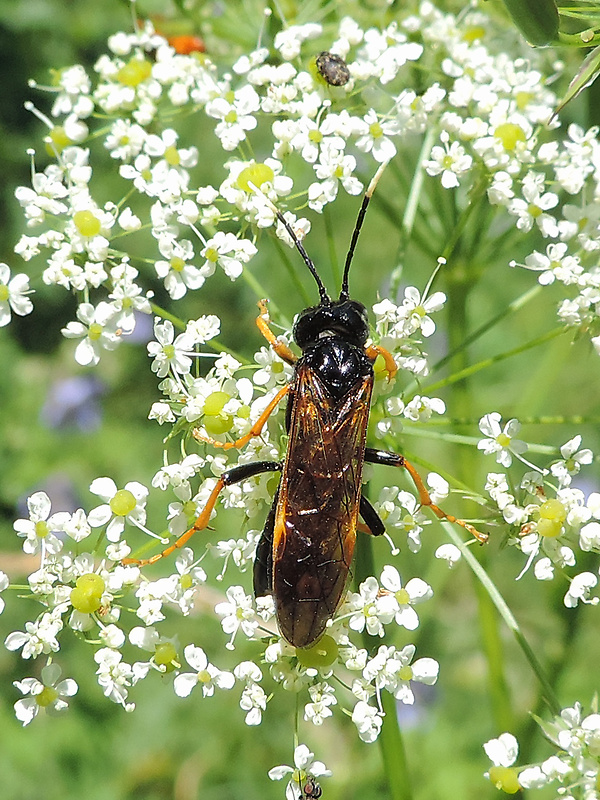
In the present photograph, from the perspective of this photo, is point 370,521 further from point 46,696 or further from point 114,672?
point 46,696

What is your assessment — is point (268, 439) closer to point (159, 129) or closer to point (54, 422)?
point (159, 129)

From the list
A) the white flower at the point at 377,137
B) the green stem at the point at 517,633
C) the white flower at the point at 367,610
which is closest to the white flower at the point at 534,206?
the white flower at the point at 377,137

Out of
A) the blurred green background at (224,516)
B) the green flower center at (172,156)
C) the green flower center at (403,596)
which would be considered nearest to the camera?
the green flower center at (403,596)

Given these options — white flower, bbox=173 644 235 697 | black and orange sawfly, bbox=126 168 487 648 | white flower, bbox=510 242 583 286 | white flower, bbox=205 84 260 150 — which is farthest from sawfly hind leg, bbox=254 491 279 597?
white flower, bbox=205 84 260 150

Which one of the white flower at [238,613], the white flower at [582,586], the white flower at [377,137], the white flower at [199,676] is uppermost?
the white flower at [377,137]

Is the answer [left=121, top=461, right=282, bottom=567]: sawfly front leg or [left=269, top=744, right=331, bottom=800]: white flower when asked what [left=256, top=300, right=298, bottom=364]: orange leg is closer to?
[left=121, top=461, right=282, bottom=567]: sawfly front leg

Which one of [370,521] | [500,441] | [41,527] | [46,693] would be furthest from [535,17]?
[46,693]

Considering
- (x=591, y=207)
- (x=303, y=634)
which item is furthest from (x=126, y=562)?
(x=591, y=207)

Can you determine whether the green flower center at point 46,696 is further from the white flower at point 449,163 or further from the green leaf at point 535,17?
the green leaf at point 535,17

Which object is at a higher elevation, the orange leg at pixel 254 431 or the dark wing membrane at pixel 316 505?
the orange leg at pixel 254 431
